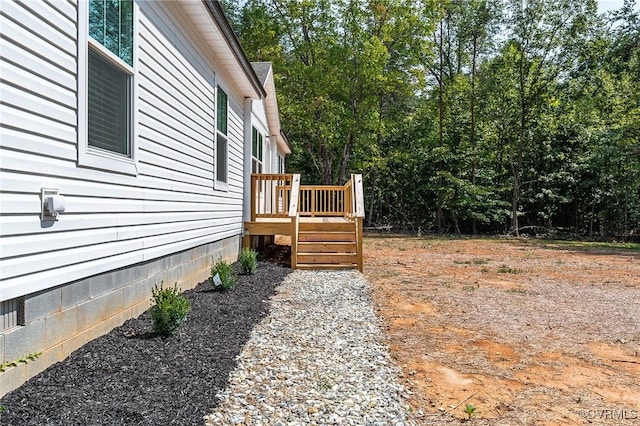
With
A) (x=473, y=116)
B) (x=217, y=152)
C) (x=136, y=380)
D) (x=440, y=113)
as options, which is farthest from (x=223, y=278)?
(x=440, y=113)

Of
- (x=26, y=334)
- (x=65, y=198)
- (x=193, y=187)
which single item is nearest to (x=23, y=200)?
(x=65, y=198)

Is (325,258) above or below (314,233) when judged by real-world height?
below

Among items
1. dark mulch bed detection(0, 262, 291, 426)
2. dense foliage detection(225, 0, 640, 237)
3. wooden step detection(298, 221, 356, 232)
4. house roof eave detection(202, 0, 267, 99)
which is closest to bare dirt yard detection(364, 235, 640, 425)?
wooden step detection(298, 221, 356, 232)

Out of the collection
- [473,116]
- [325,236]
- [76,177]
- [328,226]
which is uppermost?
[473,116]

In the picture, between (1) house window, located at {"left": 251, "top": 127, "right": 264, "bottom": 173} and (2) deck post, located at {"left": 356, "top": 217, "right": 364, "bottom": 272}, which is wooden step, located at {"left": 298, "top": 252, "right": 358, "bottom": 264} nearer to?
(2) deck post, located at {"left": 356, "top": 217, "right": 364, "bottom": 272}

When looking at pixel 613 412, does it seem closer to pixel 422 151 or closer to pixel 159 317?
pixel 159 317

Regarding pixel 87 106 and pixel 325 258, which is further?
pixel 325 258

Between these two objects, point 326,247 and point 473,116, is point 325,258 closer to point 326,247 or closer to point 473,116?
point 326,247

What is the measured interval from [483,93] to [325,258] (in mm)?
14655

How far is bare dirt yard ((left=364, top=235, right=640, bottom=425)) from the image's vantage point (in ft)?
9.68

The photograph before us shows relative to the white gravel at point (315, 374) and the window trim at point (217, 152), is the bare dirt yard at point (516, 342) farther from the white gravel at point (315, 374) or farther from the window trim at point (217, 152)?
the window trim at point (217, 152)

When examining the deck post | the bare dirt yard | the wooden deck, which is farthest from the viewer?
the wooden deck

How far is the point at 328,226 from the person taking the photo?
9.64m

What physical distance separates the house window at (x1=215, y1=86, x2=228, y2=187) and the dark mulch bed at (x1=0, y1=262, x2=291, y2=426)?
3.67 meters
